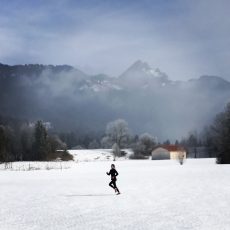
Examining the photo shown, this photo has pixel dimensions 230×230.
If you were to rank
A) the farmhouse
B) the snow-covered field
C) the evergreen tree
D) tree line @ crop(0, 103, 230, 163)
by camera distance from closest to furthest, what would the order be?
the snow-covered field → tree line @ crop(0, 103, 230, 163) → the evergreen tree → the farmhouse

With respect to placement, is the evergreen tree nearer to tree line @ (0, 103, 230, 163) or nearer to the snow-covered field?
tree line @ (0, 103, 230, 163)

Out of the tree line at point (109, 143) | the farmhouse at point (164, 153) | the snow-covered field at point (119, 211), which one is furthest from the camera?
the farmhouse at point (164, 153)

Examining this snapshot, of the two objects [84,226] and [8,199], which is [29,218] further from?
[8,199]

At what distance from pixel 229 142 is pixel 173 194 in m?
55.8

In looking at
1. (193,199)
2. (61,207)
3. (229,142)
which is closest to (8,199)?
(61,207)

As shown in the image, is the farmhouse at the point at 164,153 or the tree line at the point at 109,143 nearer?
the tree line at the point at 109,143

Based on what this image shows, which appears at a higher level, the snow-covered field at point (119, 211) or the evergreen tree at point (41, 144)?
the evergreen tree at point (41, 144)

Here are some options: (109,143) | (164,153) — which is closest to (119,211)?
(164,153)

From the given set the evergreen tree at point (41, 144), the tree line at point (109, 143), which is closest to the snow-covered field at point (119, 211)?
the tree line at point (109, 143)

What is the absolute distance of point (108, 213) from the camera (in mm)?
18750

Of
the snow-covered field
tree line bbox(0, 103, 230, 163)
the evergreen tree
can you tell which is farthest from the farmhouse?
the snow-covered field

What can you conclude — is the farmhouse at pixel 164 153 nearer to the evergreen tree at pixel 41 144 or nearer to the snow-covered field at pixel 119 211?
the evergreen tree at pixel 41 144

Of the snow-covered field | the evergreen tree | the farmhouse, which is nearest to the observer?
the snow-covered field

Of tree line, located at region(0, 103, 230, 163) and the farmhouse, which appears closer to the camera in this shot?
tree line, located at region(0, 103, 230, 163)
